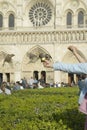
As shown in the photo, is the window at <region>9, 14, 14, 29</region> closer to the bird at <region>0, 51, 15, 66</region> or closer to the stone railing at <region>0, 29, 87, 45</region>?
the stone railing at <region>0, 29, 87, 45</region>

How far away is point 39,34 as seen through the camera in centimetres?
4278

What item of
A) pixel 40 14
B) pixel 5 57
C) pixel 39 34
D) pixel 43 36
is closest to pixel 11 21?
pixel 40 14

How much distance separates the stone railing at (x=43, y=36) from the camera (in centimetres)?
4181

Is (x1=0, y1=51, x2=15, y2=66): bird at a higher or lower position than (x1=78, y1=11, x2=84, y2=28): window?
lower

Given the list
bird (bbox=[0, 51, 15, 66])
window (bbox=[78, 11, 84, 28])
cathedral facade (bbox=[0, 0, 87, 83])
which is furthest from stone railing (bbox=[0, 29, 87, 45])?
window (bbox=[78, 11, 84, 28])

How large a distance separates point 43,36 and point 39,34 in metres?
0.45

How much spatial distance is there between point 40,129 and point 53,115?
1.25m

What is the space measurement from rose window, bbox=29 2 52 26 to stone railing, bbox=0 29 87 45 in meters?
1.70

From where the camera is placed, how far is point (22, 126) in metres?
6.88

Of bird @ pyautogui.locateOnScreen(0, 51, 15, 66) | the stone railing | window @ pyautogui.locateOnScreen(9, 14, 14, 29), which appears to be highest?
window @ pyautogui.locateOnScreen(9, 14, 14, 29)

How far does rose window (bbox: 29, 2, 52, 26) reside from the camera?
144 feet

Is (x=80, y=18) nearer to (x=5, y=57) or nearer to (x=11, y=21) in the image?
(x=11, y=21)

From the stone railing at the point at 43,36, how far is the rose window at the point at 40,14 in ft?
5.59

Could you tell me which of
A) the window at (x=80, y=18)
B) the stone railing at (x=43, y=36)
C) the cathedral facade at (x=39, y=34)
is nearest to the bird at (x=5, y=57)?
the cathedral facade at (x=39, y=34)
